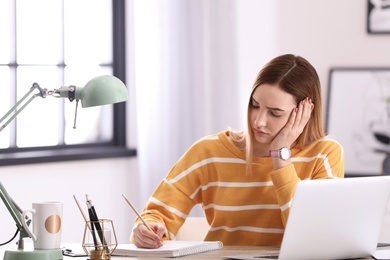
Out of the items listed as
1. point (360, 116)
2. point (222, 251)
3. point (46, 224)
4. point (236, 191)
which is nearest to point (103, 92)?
point (46, 224)

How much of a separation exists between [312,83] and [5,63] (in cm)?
206

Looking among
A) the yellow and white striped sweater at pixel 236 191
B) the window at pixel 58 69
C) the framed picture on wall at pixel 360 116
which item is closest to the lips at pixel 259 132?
the yellow and white striped sweater at pixel 236 191

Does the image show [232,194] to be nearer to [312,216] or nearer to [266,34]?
[312,216]

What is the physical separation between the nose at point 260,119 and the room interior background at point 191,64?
1.83 meters

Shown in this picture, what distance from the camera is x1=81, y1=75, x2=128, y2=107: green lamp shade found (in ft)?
7.39

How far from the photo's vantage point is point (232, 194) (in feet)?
9.11

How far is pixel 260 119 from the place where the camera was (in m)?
2.68

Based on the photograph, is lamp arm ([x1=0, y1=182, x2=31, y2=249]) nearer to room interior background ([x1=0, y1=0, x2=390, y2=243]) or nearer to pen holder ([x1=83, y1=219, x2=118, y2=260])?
pen holder ([x1=83, y1=219, x2=118, y2=260])

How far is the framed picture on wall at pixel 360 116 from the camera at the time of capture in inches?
190

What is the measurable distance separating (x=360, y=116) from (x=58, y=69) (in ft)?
5.54

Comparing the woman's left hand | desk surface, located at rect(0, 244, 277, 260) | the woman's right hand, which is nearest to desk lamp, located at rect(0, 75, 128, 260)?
desk surface, located at rect(0, 244, 277, 260)

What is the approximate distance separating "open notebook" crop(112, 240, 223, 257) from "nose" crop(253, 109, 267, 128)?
397 mm

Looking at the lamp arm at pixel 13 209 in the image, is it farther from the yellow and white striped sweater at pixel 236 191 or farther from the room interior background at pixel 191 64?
the room interior background at pixel 191 64

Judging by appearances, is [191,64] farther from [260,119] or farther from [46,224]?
[46,224]
